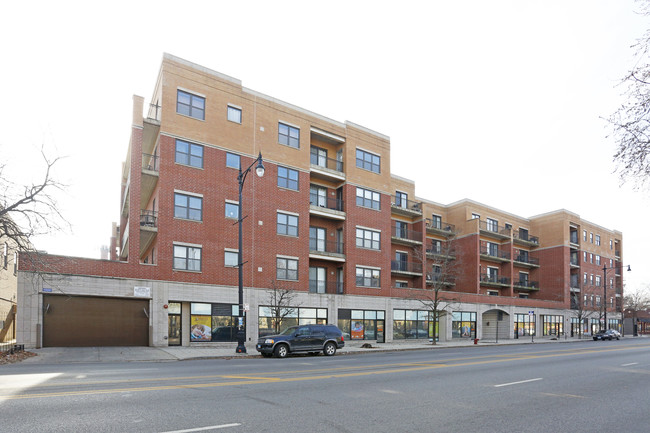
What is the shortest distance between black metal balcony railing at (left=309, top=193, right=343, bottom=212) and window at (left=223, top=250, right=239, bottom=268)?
8.41 m

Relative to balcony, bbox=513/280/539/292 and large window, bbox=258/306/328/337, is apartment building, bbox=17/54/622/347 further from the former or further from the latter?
balcony, bbox=513/280/539/292

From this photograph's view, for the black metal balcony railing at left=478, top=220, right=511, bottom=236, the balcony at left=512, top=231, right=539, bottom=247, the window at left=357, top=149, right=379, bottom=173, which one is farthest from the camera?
the balcony at left=512, top=231, right=539, bottom=247

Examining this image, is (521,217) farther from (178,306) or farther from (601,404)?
(601,404)

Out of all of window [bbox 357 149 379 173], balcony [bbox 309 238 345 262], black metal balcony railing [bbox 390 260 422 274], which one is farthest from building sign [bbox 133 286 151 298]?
black metal balcony railing [bbox 390 260 422 274]

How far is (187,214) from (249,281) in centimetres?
619

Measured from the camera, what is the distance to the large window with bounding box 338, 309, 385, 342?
36.2m

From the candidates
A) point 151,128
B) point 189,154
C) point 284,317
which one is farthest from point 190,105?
point 284,317

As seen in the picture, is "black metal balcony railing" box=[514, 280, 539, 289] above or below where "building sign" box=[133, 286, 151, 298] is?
below

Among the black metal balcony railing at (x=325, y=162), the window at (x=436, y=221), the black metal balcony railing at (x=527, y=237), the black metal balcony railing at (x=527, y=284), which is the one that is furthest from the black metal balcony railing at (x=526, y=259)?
the black metal balcony railing at (x=325, y=162)

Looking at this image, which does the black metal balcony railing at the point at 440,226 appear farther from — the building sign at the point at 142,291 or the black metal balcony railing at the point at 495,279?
the building sign at the point at 142,291

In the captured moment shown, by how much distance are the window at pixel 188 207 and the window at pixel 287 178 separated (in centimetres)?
640

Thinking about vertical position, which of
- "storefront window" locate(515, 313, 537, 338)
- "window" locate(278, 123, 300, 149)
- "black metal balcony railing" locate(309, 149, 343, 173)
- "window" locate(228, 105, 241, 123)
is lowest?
"storefront window" locate(515, 313, 537, 338)

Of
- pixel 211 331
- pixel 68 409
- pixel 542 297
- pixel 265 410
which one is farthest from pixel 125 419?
pixel 542 297

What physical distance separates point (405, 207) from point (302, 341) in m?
27.2
